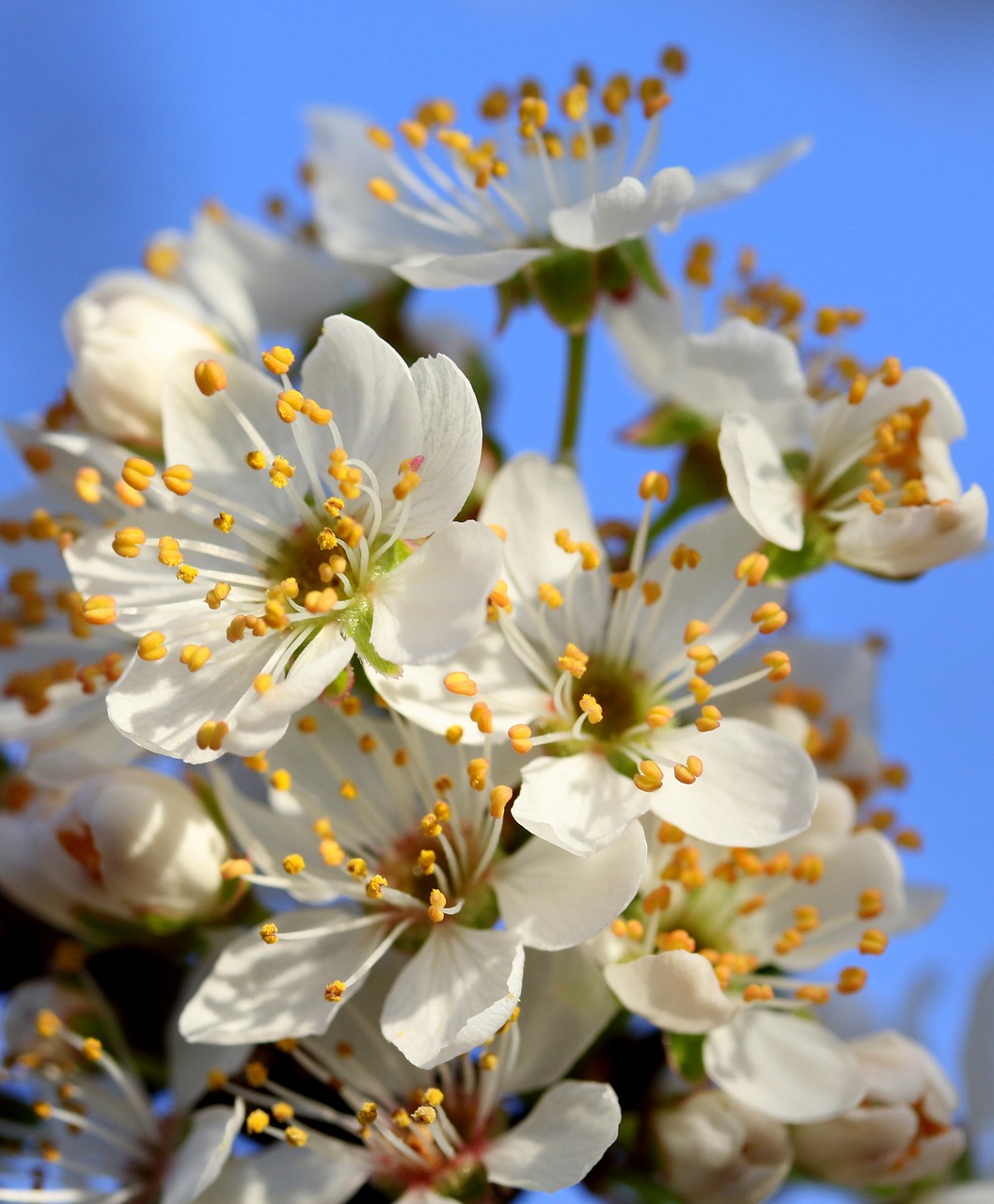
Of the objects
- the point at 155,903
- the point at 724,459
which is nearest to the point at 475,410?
the point at 724,459

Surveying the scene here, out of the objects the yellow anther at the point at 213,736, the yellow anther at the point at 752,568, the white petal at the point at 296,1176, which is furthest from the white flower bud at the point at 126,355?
the white petal at the point at 296,1176

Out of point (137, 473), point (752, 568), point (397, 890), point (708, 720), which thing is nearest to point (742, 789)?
point (708, 720)

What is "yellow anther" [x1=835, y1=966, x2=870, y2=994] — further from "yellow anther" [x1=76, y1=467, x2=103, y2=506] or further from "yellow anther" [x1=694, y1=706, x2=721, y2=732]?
"yellow anther" [x1=76, y1=467, x2=103, y2=506]

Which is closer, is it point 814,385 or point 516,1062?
point 516,1062

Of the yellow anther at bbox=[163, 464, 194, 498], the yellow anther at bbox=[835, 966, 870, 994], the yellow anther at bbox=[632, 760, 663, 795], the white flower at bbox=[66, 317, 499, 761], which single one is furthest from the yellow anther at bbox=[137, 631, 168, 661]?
the yellow anther at bbox=[835, 966, 870, 994]

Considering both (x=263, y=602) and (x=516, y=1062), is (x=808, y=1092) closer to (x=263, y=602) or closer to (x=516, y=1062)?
(x=516, y=1062)
